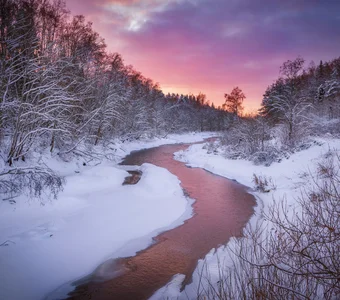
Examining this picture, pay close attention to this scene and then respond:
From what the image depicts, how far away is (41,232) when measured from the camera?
19.5 ft

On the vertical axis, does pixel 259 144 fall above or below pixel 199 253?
above

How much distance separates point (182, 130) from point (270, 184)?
144 feet

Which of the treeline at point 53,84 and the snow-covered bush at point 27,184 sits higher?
the treeline at point 53,84

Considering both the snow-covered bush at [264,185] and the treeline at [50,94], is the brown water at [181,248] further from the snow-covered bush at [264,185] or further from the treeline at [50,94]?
the treeline at [50,94]

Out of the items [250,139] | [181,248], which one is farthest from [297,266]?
[250,139]

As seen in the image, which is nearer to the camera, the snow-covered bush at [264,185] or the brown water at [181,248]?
the brown water at [181,248]

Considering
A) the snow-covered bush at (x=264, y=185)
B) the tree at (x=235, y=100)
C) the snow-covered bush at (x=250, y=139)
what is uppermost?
the tree at (x=235, y=100)

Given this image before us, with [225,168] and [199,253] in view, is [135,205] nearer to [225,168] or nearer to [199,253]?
[199,253]

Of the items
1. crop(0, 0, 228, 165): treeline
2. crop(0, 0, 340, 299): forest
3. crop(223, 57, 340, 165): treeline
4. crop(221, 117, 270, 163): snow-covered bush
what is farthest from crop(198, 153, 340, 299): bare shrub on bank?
crop(221, 117, 270, 163): snow-covered bush

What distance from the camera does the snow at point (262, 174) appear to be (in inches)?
187

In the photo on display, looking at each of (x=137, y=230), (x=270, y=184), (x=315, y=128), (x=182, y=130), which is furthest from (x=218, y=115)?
(x=137, y=230)

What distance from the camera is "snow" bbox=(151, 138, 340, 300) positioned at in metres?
4.75

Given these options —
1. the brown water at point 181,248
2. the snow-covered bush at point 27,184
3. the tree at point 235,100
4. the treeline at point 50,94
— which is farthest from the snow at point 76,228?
the tree at point 235,100

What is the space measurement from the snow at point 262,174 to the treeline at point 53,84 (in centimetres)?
752
